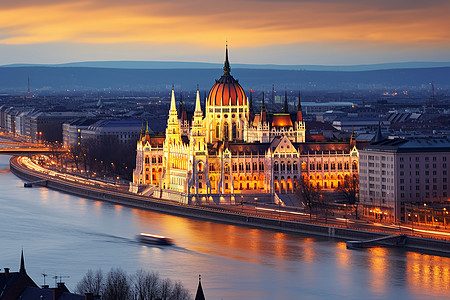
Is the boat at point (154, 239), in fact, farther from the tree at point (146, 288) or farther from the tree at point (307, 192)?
the tree at point (146, 288)

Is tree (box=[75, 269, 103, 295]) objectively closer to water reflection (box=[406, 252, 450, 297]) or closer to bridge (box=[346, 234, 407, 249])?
water reflection (box=[406, 252, 450, 297])

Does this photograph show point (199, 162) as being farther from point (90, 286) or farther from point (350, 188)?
point (90, 286)

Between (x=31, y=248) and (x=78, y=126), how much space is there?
2591 inches

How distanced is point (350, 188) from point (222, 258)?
18978 mm

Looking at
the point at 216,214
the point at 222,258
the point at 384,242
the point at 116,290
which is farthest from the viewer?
the point at 216,214

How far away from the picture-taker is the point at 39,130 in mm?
133125

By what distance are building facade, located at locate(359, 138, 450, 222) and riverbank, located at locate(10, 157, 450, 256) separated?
4.05 m

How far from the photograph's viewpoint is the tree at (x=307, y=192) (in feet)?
220

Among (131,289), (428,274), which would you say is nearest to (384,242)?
(428,274)

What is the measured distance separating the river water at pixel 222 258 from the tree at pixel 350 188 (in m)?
7.61

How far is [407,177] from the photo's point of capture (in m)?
62.9

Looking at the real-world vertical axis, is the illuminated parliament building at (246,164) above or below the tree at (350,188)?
above

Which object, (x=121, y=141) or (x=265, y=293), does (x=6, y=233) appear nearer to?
(x=265, y=293)

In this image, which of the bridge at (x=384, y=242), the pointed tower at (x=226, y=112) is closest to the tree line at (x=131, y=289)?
the bridge at (x=384, y=242)
